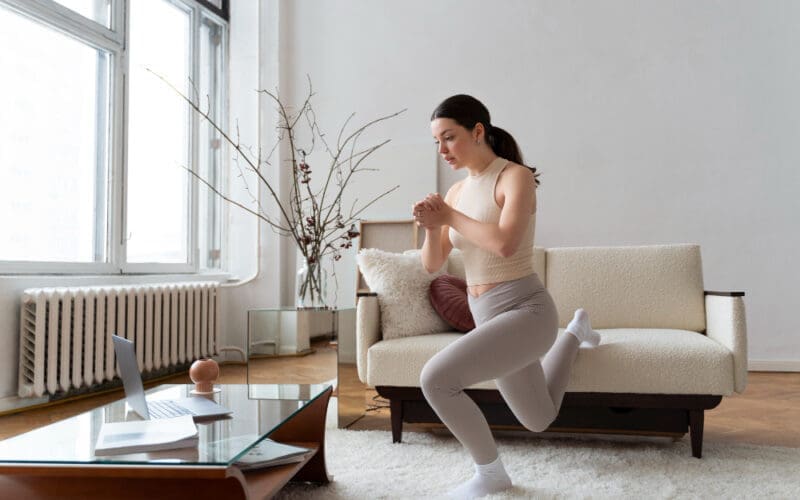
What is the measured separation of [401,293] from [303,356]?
51 centimetres

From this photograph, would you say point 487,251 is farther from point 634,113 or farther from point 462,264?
point 634,113

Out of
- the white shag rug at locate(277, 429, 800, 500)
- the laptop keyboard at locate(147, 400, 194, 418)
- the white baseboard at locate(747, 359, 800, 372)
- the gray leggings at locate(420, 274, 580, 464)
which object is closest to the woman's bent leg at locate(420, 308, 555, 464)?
the gray leggings at locate(420, 274, 580, 464)

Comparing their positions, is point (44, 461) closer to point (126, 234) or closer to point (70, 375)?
point (70, 375)

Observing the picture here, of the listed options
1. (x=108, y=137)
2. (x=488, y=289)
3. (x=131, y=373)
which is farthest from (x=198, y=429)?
(x=108, y=137)

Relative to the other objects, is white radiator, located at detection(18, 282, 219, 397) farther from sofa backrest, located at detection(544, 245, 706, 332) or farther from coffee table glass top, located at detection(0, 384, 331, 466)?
sofa backrest, located at detection(544, 245, 706, 332)

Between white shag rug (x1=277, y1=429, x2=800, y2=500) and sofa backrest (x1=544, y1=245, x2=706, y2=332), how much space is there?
21.4 inches

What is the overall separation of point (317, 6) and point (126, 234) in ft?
7.83

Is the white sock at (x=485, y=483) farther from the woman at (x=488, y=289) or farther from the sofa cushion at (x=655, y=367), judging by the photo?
the sofa cushion at (x=655, y=367)

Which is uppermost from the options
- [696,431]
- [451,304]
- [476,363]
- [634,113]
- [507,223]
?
[634,113]

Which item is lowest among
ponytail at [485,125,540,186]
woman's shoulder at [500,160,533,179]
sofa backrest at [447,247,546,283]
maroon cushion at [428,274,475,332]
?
maroon cushion at [428,274,475,332]

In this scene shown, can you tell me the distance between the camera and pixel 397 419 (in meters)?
2.76

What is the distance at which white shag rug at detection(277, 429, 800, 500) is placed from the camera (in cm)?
208

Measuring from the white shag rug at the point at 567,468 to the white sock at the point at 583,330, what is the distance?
405 mm

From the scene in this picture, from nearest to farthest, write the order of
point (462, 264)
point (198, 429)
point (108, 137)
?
point (198, 429)
point (462, 264)
point (108, 137)
